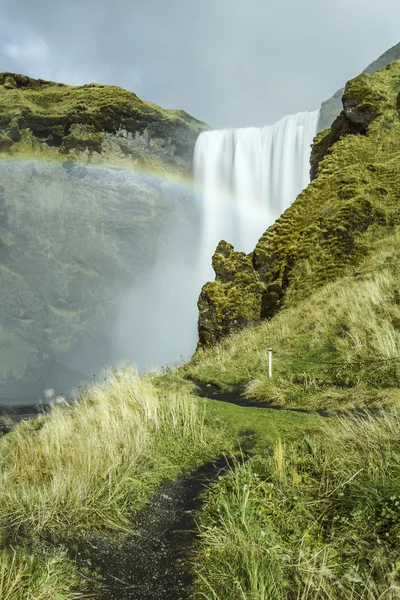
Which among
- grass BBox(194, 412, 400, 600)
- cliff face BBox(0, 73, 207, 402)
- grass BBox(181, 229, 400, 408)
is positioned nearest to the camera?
grass BBox(194, 412, 400, 600)

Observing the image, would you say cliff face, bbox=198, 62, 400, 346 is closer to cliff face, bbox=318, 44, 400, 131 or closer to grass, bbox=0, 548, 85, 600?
grass, bbox=0, 548, 85, 600

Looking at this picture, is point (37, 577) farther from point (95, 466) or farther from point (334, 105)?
point (334, 105)

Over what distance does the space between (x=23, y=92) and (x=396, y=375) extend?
91.7 m

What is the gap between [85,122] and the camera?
76125mm

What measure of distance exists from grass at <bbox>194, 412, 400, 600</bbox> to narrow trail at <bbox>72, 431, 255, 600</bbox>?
0.59 ft

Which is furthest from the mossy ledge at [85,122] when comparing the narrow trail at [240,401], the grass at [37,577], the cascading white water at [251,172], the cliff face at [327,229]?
the grass at [37,577]

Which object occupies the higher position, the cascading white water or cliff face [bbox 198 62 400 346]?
the cascading white water

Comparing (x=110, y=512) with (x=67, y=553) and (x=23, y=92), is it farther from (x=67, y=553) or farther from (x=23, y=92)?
(x=23, y=92)

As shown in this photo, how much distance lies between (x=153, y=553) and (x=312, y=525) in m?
1.51

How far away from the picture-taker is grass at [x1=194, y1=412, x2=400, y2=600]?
107 inches

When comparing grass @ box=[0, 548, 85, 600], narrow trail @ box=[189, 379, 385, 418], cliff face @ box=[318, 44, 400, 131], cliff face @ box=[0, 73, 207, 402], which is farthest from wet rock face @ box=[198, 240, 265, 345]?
cliff face @ box=[0, 73, 207, 402]

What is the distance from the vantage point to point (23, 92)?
79.1 meters

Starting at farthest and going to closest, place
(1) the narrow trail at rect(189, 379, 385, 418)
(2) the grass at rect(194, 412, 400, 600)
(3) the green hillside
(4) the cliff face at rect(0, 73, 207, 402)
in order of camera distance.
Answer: (4) the cliff face at rect(0, 73, 207, 402) < (3) the green hillside < (1) the narrow trail at rect(189, 379, 385, 418) < (2) the grass at rect(194, 412, 400, 600)

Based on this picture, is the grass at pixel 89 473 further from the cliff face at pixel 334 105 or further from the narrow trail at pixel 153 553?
the cliff face at pixel 334 105
